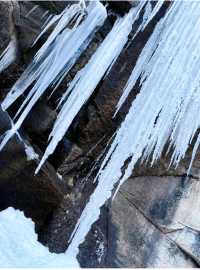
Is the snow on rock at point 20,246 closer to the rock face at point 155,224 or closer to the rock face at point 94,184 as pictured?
the rock face at point 94,184

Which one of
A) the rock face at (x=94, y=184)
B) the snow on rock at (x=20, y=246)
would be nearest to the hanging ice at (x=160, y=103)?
the rock face at (x=94, y=184)

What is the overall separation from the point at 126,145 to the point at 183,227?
1114mm

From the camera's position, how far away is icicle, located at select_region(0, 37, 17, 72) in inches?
198

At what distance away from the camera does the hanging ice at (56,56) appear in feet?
17.0

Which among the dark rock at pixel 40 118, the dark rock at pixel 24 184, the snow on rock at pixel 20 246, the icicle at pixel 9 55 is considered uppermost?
the icicle at pixel 9 55

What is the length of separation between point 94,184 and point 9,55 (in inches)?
63.7

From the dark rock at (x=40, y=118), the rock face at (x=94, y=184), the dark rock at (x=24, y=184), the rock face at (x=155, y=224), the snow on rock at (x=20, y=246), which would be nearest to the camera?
the snow on rock at (x=20, y=246)

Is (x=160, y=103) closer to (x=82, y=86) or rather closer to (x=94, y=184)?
(x=82, y=86)

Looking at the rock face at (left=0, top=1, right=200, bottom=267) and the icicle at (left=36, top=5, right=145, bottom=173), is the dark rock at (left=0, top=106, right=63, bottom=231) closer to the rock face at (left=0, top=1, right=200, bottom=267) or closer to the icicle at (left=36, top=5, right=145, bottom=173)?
the rock face at (left=0, top=1, right=200, bottom=267)

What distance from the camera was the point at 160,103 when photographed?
5.59 metres

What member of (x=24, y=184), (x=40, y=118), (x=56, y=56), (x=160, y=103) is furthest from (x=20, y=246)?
(x=160, y=103)

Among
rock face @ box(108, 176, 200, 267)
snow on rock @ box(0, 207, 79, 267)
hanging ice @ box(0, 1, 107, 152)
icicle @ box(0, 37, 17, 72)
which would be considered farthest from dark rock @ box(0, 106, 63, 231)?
rock face @ box(108, 176, 200, 267)

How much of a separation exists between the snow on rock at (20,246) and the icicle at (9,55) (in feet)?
4.39

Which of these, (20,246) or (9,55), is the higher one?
(9,55)
